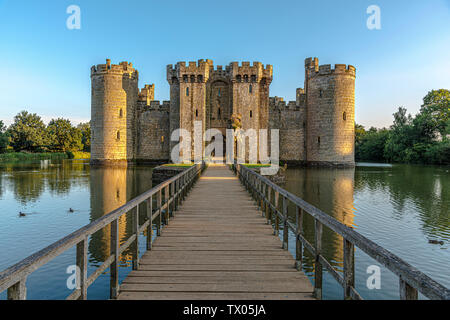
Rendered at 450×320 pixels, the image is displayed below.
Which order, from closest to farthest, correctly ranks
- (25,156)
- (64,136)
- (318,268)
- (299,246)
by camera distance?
(318,268) < (299,246) < (25,156) < (64,136)

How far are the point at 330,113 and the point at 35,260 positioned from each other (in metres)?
36.2

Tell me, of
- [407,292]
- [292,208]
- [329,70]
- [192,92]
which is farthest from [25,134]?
[407,292]

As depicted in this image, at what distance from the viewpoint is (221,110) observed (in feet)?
120

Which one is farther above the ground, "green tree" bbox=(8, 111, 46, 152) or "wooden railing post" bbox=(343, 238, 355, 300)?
"green tree" bbox=(8, 111, 46, 152)

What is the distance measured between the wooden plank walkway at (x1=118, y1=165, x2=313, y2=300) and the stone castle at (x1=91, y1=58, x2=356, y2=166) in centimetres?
2778

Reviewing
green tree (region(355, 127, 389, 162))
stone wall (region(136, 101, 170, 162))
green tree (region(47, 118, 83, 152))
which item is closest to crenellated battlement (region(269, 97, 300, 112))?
stone wall (region(136, 101, 170, 162))

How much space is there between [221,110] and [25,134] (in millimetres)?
40082

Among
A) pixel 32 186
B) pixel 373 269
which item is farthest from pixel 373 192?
pixel 32 186

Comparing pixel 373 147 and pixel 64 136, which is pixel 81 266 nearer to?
pixel 373 147

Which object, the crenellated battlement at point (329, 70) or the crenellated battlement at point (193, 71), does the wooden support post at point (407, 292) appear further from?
the crenellated battlement at point (329, 70)

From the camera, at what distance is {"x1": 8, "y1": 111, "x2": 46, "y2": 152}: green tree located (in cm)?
5591

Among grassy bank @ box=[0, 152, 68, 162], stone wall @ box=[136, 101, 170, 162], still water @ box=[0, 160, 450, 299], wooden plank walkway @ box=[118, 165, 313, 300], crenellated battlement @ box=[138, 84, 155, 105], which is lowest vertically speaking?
still water @ box=[0, 160, 450, 299]

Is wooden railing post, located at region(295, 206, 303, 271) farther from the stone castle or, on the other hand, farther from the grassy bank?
the grassy bank

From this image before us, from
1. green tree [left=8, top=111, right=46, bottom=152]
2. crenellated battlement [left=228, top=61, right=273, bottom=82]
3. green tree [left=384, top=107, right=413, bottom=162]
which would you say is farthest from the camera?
green tree [left=8, top=111, right=46, bottom=152]
